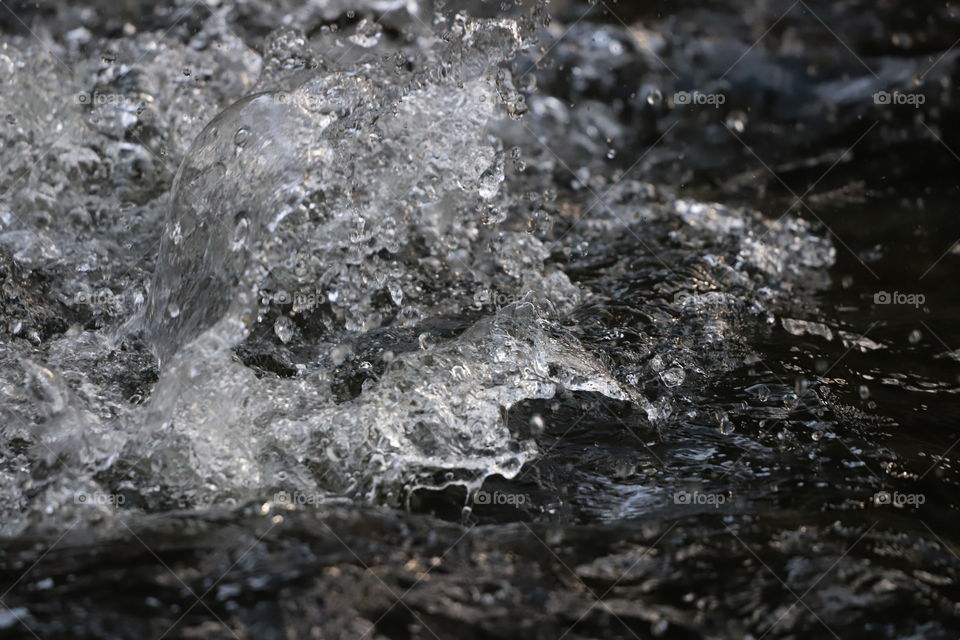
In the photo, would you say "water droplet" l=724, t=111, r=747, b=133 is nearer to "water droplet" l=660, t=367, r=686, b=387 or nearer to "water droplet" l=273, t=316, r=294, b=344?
"water droplet" l=660, t=367, r=686, b=387

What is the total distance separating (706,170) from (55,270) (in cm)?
240

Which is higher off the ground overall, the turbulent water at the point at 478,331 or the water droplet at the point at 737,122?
the water droplet at the point at 737,122

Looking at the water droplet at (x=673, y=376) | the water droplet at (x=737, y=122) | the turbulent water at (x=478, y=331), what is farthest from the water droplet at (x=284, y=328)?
the water droplet at (x=737, y=122)

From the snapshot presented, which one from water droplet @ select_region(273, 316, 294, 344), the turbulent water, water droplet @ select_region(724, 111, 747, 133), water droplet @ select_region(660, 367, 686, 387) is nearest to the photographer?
the turbulent water

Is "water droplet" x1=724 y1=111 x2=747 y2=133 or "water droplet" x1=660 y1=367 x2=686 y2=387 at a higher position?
"water droplet" x1=724 y1=111 x2=747 y2=133

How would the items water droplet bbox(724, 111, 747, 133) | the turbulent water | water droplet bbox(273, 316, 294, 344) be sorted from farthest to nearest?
water droplet bbox(724, 111, 747, 133) → water droplet bbox(273, 316, 294, 344) → the turbulent water

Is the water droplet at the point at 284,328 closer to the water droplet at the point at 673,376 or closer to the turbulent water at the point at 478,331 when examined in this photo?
the turbulent water at the point at 478,331

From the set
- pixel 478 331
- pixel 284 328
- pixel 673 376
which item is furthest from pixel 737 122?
pixel 284 328

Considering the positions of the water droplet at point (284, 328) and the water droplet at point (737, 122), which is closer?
the water droplet at point (284, 328)

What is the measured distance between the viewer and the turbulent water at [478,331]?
5.08 feet

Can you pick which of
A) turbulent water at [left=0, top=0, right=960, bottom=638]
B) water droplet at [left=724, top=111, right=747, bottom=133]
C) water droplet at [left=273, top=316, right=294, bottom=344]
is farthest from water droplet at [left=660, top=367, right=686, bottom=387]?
water droplet at [left=724, top=111, right=747, bottom=133]

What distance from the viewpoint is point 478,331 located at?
7.43 feet

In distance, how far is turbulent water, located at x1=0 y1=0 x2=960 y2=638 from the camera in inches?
61.0

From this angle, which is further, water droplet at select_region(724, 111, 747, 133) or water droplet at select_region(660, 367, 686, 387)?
water droplet at select_region(724, 111, 747, 133)
